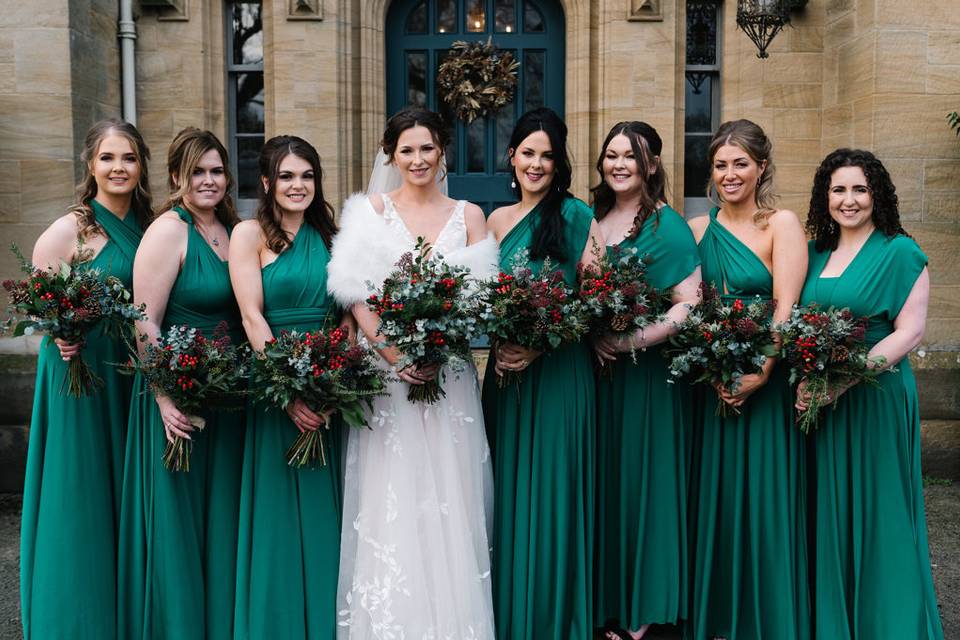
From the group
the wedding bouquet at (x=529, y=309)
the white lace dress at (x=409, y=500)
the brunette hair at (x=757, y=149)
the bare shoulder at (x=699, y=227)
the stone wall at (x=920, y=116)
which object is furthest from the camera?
the stone wall at (x=920, y=116)

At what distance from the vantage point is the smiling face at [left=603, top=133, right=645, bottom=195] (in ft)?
12.3

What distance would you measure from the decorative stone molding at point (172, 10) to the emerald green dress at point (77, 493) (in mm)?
4086

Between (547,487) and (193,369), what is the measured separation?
158cm

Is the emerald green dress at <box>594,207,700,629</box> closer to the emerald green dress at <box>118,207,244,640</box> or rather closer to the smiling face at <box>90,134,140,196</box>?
the emerald green dress at <box>118,207,244,640</box>

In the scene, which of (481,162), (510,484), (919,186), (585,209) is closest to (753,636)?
(510,484)

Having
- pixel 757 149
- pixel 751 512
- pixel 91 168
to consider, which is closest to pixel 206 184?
pixel 91 168

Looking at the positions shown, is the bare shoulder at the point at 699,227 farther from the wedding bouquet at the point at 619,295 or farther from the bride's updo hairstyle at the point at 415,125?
the bride's updo hairstyle at the point at 415,125

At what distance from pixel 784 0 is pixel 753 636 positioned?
506cm

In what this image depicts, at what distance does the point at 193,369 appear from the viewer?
322cm

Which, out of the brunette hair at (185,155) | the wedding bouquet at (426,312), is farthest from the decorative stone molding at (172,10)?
the wedding bouquet at (426,312)

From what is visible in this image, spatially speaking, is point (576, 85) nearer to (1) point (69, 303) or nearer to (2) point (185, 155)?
(2) point (185, 155)

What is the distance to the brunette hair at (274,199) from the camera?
11.7 feet

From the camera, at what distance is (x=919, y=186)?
254 inches

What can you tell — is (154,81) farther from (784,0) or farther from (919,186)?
(919,186)
